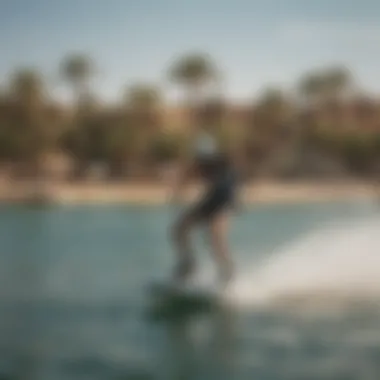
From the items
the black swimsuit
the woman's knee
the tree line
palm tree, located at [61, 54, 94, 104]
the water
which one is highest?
palm tree, located at [61, 54, 94, 104]

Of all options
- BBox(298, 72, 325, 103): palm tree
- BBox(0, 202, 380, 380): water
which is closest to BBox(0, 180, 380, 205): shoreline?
BBox(0, 202, 380, 380): water

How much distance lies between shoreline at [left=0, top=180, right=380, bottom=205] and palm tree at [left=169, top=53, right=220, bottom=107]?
212 millimetres

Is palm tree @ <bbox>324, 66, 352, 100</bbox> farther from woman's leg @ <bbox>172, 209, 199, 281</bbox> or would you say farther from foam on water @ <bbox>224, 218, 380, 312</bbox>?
woman's leg @ <bbox>172, 209, 199, 281</bbox>

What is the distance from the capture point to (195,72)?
66.4 inches

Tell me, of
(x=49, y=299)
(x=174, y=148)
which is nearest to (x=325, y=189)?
(x=174, y=148)

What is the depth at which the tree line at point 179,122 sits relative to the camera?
5.54 feet

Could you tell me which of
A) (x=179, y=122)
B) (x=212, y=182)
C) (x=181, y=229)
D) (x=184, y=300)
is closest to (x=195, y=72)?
(x=179, y=122)

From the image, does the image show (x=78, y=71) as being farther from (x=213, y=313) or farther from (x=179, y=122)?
(x=213, y=313)

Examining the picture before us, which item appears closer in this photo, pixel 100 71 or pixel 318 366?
pixel 318 366

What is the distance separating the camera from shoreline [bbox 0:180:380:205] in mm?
1686

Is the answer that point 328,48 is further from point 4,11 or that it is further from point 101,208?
point 4,11

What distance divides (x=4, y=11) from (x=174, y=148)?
506 mm

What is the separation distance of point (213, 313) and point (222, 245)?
0.49ft

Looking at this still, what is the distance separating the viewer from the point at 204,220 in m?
1.68
